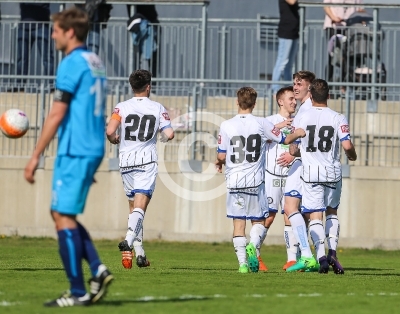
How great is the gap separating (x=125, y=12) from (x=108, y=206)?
4.97 meters

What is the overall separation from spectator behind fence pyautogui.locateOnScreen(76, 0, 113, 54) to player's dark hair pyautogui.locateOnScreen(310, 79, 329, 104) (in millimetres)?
8523

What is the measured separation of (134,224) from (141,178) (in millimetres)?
613

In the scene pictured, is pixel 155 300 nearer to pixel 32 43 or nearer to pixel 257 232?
pixel 257 232

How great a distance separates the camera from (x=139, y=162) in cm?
1333

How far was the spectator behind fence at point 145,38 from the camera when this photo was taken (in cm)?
2041

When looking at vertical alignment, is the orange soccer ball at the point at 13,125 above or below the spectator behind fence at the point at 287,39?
below

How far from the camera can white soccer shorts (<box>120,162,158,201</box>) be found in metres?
13.3

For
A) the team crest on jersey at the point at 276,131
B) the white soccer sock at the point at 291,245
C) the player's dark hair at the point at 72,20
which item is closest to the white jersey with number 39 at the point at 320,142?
the team crest on jersey at the point at 276,131

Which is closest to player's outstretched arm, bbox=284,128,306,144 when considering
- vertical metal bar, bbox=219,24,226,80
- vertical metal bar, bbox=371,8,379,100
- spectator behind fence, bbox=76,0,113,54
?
vertical metal bar, bbox=371,8,379,100

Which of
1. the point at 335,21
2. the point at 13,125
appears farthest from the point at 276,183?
the point at 335,21

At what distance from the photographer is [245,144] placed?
501 inches

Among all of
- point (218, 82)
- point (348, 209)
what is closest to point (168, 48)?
point (218, 82)

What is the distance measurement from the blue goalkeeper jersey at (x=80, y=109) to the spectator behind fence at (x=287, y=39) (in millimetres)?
11895

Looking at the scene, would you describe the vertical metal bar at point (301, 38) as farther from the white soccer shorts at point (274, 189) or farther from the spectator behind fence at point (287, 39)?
the white soccer shorts at point (274, 189)
